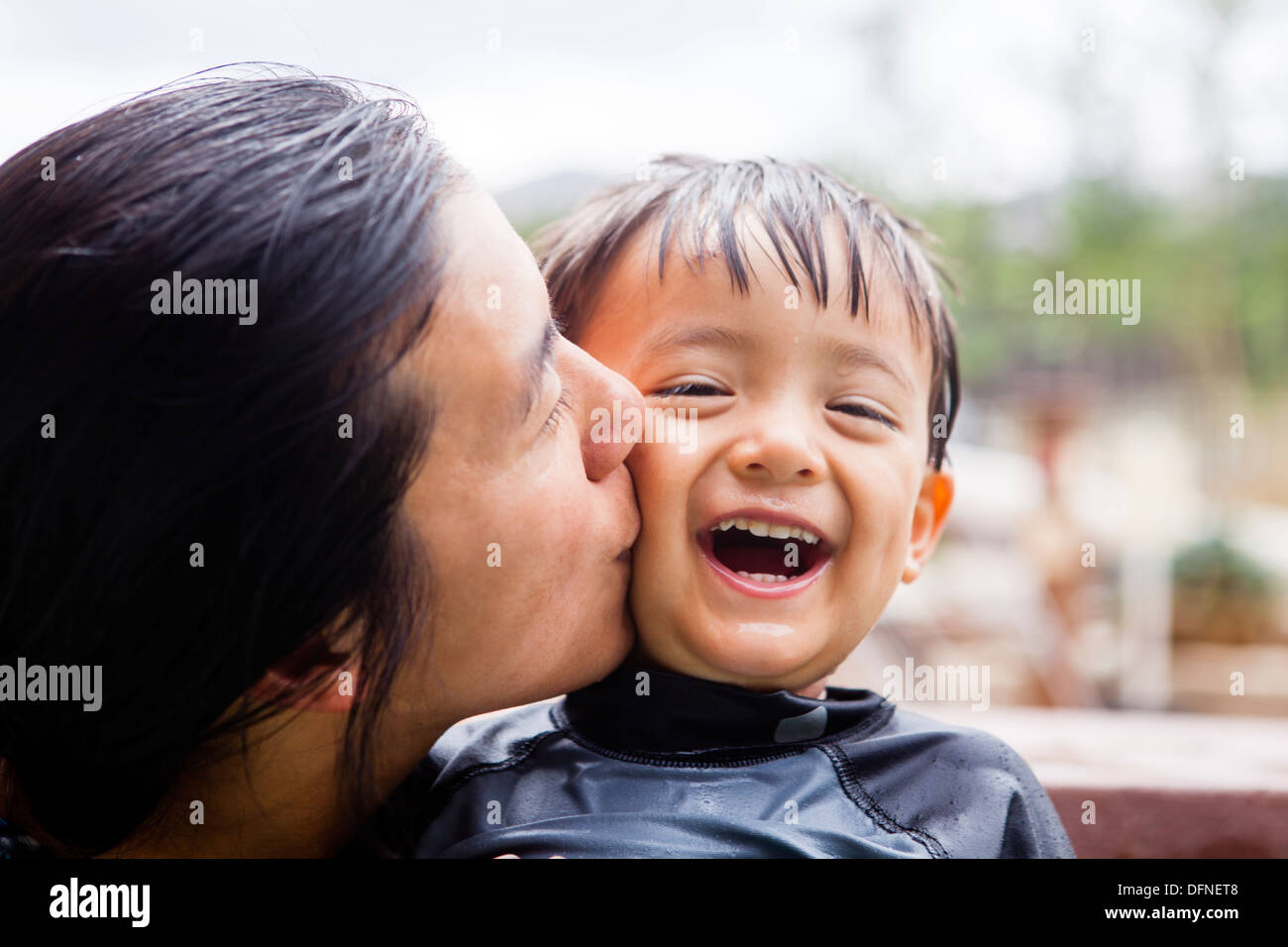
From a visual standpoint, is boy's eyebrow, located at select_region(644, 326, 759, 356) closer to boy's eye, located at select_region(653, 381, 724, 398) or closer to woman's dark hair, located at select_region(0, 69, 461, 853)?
boy's eye, located at select_region(653, 381, 724, 398)

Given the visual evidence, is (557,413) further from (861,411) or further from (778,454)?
(861,411)

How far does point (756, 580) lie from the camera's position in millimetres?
1526

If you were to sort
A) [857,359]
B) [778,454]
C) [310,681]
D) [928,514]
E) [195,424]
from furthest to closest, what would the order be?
[928,514], [857,359], [778,454], [310,681], [195,424]

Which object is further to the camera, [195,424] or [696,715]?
[696,715]

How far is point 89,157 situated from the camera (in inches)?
46.5

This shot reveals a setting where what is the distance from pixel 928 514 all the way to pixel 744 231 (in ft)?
1.90

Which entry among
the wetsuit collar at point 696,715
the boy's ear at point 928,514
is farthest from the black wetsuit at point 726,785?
the boy's ear at point 928,514

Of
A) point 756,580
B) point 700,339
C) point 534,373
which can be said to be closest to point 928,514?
point 756,580

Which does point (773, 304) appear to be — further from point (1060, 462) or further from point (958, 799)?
point (1060, 462)

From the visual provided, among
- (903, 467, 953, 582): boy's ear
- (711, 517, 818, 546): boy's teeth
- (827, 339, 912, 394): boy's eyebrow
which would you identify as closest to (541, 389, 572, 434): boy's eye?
(711, 517, 818, 546): boy's teeth

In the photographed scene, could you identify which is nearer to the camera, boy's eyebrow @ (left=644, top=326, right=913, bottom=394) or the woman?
the woman

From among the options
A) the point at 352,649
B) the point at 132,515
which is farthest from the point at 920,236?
the point at 132,515

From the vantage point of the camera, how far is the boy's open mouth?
1507 mm

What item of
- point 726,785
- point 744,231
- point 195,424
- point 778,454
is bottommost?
point 726,785
